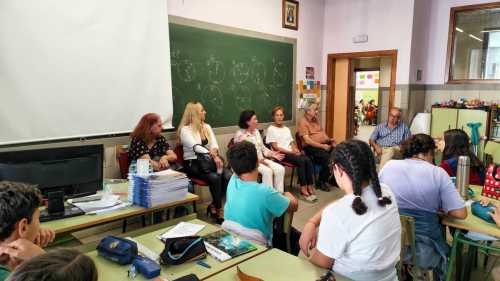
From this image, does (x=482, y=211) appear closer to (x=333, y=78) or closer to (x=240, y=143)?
(x=240, y=143)

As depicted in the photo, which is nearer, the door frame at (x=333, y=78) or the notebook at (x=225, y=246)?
the notebook at (x=225, y=246)

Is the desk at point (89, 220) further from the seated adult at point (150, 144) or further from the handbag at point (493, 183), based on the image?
the handbag at point (493, 183)

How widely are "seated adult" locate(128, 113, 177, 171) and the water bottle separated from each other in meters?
2.49

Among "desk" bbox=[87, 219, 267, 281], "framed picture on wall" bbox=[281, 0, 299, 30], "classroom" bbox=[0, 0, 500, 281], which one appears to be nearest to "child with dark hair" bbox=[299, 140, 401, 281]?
"classroom" bbox=[0, 0, 500, 281]

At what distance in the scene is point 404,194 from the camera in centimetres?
216

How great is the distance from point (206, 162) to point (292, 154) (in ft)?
4.71

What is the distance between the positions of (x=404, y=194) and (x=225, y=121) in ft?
9.73

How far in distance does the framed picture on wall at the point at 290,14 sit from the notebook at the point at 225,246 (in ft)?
14.3

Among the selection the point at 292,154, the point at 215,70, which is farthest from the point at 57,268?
the point at 292,154

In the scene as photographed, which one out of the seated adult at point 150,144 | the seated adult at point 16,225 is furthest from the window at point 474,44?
the seated adult at point 16,225

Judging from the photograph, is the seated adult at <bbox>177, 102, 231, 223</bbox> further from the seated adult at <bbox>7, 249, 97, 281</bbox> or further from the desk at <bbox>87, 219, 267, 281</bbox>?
the seated adult at <bbox>7, 249, 97, 281</bbox>

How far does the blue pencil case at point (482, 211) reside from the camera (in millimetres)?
2041

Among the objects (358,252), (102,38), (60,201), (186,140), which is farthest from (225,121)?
(358,252)

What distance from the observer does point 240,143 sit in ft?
7.14
